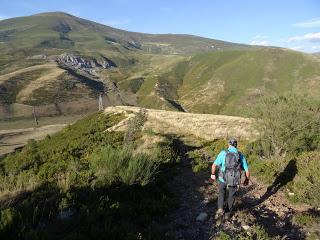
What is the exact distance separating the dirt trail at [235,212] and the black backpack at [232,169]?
34.5 inches

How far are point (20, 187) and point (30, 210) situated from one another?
2111 millimetres

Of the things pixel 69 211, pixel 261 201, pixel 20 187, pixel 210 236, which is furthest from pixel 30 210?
pixel 261 201

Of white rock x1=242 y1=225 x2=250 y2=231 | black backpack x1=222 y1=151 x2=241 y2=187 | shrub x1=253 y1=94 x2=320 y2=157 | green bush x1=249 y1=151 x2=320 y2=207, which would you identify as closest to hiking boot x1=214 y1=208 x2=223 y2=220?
black backpack x1=222 y1=151 x2=241 y2=187

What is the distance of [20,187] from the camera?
10266 millimetres

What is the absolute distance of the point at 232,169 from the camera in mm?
9984

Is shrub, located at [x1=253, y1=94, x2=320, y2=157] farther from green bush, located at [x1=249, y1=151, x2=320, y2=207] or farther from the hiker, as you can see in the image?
the hiker

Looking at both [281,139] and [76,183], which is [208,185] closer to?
[76,183]

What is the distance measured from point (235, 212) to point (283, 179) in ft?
15.3

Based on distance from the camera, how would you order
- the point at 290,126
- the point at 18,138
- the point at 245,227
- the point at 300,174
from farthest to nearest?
the point at 18,138 < the point at 290,126 < the point at 300,174 < the point at 245,227

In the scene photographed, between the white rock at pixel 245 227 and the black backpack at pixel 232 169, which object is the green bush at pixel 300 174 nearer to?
the black backpack at pixel 232 169

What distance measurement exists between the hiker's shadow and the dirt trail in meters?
0.03

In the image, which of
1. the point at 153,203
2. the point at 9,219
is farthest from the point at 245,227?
the point at 9,219

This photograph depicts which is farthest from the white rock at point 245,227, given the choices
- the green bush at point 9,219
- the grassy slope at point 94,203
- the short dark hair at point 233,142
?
the green bush at point 9,219

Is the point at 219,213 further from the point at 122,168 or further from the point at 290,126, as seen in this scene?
the point at 290,126
